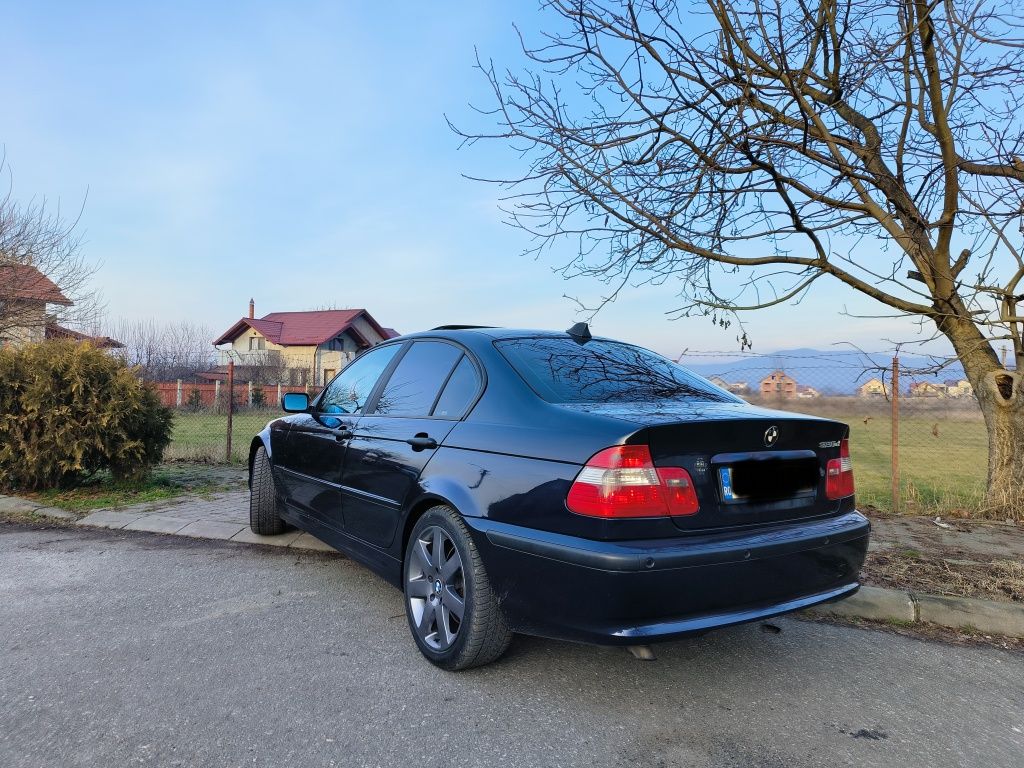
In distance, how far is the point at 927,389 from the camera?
262 inches

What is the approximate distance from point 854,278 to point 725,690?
16.2 feet

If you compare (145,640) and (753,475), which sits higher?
(753,475)

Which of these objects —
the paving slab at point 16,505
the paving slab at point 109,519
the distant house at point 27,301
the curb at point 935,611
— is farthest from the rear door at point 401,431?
the distant house at point 27,301

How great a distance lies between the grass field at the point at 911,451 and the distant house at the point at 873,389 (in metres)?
0.19

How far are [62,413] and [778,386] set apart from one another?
7.56 meters

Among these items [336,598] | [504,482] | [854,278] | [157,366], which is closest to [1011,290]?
[854,278]

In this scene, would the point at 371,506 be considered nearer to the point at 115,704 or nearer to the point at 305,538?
the point at 115,704

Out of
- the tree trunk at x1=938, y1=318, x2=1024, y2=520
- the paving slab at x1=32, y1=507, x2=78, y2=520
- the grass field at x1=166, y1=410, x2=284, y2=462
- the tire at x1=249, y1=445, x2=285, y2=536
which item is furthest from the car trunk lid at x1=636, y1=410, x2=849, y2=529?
the grass field at x1=166, y1=410, x2=284, y2=462

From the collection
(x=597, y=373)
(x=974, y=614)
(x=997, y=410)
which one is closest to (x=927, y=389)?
(x=997, y=410)

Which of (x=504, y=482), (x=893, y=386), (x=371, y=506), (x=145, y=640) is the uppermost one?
(x=893, y=386)

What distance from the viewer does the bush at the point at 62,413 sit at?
255 inches

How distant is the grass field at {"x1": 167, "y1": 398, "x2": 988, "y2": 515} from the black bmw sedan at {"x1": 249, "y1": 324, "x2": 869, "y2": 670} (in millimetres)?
2259

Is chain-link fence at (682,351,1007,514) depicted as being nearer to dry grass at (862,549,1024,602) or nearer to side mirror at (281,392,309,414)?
dry grass at (862,549,1024,602)

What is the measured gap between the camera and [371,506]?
3.45 m
